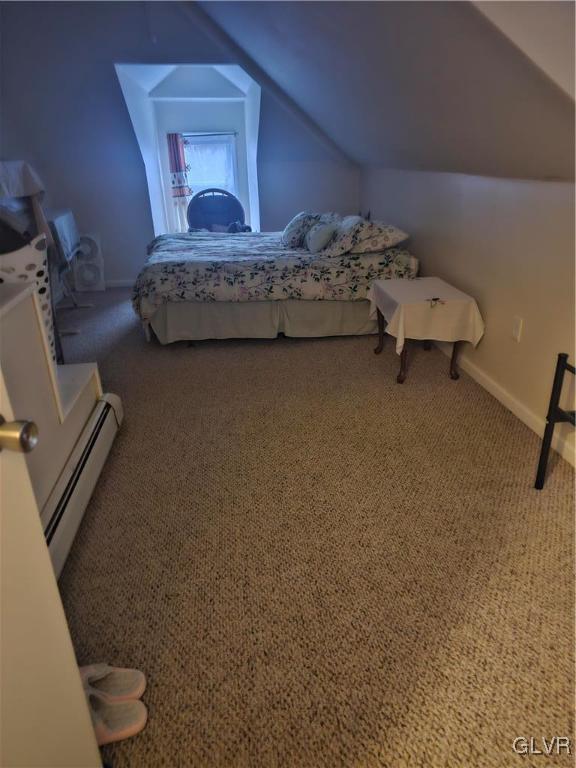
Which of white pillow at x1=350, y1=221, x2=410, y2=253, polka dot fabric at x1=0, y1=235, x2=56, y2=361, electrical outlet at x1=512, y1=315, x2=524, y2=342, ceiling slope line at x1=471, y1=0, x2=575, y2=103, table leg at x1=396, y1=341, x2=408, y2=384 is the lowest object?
table leg at x1=396, y1=341, x2=408, y2=384

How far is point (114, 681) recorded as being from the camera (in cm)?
118

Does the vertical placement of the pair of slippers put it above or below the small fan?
below

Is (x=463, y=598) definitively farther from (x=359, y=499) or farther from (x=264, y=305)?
(x=264, y=305)

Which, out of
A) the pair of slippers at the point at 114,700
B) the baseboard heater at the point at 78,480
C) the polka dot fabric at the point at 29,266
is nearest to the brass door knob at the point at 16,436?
the pair of slippers at the point at 114,700

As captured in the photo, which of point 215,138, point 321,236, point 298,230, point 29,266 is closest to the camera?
point 29,266

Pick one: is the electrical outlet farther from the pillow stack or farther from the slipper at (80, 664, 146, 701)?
the slipper at (80, 664, 146, 701)

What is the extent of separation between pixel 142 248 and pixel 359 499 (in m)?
4.24

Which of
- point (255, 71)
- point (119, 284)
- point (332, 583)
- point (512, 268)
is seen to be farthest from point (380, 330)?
point (119, 284)

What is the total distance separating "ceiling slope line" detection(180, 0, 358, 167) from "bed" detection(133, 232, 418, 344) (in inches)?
69.0

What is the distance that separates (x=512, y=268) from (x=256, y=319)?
5.47 feet

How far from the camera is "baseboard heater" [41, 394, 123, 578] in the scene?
1.48 m

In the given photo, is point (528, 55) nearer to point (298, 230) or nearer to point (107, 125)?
point (298, 230)

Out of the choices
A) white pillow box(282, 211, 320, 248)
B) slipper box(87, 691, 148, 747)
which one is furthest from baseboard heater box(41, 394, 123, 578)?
white pillow box(282, 211, 320, 248)

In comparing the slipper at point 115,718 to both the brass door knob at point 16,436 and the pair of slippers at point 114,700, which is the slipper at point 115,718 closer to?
the pair of slippers at point 114,700
